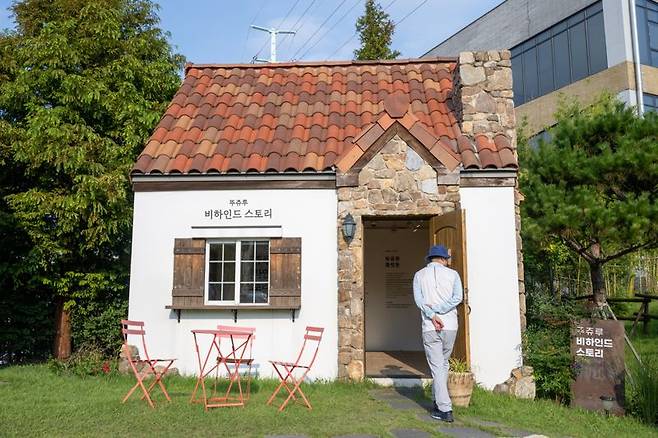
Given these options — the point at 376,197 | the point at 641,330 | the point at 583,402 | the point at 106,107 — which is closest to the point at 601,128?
the point at 376,197

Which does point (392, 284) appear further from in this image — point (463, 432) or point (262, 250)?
point (463, 432)

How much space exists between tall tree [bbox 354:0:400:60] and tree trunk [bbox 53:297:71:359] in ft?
49.6

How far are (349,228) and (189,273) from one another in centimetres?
256

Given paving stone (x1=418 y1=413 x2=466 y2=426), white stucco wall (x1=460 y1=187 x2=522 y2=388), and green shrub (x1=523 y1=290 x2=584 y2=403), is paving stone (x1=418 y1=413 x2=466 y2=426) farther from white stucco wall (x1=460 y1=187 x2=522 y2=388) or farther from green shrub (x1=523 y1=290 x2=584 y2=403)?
green shrub (x1=523 y1=290 x2=584 y2=403)

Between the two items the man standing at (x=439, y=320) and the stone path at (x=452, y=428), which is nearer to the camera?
the stone path at (x=452, y=428)

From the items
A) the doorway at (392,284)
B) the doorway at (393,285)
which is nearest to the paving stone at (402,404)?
the doorway at (393,285)

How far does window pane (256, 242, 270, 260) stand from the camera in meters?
8.65

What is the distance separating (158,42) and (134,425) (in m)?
8.71

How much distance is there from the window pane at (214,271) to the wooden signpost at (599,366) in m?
5.22

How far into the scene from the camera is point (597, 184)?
862cm

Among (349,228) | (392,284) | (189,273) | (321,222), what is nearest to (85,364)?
(189,273)

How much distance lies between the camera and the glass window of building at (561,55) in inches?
837

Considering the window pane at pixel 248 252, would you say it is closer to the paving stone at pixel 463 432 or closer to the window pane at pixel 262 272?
the window pane at pixel 262 272

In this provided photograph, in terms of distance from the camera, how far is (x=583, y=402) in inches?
275
